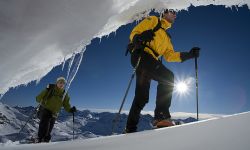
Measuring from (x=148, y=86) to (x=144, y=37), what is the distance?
2.70ft

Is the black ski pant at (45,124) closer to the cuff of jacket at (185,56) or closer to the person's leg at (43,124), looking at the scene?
the person's leg at (43,124)

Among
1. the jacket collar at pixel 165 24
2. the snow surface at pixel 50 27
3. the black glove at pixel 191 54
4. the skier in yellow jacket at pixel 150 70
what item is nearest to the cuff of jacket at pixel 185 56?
the black glove at pixel 191 54

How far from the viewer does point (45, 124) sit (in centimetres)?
890

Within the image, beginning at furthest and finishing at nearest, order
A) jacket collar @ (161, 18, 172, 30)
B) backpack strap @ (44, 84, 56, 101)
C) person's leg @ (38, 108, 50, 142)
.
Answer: backpack strap @ (44, 84, 56, 101)
person's leg @ (38, 108, 50, 142)
jacket collar @ (161, 18, 172, 30)

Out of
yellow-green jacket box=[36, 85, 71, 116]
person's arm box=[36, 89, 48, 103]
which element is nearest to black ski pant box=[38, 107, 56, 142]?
yellow-green jacket box=[36, 85, 71, 116]

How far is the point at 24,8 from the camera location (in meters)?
12.5

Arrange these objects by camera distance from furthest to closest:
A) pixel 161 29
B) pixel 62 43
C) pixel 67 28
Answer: pixel 62 43 → pixel 67 28 → pixel 161 29

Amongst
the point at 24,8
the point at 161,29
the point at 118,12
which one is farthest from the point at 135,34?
the point at 24,8

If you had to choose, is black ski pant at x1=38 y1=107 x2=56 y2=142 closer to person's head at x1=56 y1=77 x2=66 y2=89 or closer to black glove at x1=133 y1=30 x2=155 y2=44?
person's head at x1=56 y1=77 x2=66 y2=89

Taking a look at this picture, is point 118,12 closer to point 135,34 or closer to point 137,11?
point 137,11

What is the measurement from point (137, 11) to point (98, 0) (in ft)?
5.96

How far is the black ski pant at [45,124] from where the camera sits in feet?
29.0

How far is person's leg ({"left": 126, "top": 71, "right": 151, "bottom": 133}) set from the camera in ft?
16.2

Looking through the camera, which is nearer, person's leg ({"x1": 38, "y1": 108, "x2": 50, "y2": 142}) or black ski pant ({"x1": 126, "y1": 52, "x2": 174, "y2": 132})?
black ski pant ({"x1": 126, "y1": 52, "x2": 174, "y2": 132})
